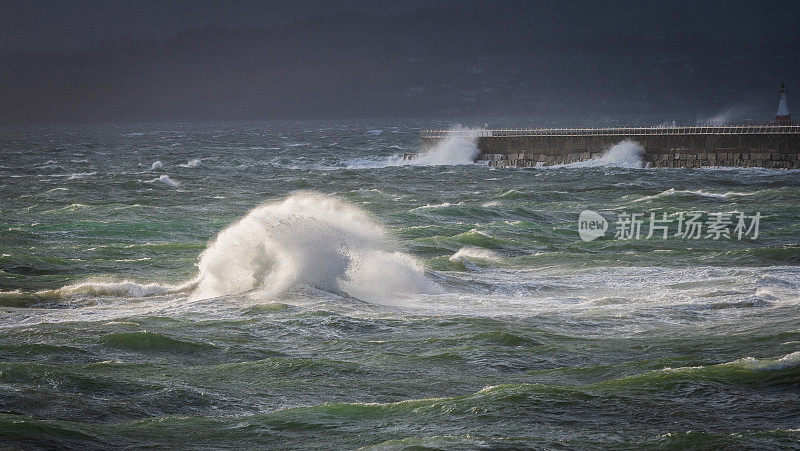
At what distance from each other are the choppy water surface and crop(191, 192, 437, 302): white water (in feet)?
0.19

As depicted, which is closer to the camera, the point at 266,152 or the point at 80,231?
the point at 80,231

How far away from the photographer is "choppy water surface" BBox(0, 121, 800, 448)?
34.0 ft

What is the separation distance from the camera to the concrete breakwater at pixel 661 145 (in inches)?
2002

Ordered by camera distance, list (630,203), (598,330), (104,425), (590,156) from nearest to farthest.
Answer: (104,425) < (598,330) < (630,203) < (590,156)

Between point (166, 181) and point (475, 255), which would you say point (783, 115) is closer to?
point (166, 181)

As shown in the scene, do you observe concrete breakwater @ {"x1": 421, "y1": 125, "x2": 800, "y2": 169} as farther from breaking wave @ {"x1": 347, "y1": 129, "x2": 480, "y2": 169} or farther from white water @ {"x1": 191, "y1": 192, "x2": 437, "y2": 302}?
white water @ {"x1": 191, "y1": 192, "x2": 437, "y2": 302}

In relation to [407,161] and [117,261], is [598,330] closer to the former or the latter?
[117,261]

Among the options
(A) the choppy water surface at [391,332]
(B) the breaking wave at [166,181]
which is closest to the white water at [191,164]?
(B) the breaking wave at [166,181]

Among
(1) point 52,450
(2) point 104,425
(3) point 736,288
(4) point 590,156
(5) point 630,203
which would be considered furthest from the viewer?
(4) point 590,156

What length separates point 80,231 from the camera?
29.7 m

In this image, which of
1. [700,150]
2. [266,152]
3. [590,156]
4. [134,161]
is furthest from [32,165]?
[700,150]

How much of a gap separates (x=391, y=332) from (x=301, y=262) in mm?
4853

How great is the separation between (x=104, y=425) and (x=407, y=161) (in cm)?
5753

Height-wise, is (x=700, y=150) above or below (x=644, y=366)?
above
